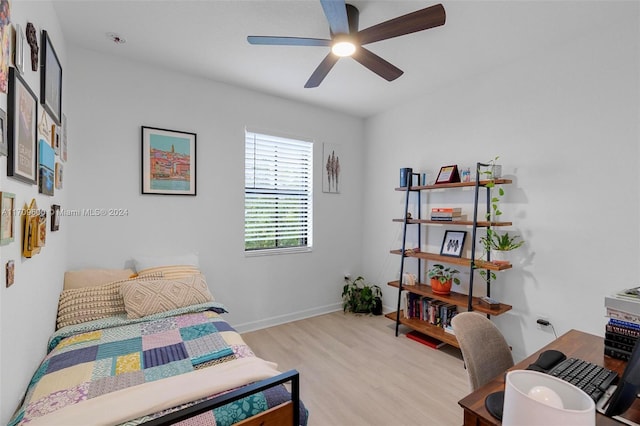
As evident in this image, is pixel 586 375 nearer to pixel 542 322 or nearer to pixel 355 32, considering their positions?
pixel 542 322

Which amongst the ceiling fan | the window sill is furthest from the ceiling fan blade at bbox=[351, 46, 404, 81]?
the window sill

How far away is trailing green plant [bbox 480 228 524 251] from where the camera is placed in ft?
8.52

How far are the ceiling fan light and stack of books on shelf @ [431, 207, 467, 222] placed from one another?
177cm

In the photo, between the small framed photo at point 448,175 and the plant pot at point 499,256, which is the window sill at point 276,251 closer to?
the small framed photo at point 448,175

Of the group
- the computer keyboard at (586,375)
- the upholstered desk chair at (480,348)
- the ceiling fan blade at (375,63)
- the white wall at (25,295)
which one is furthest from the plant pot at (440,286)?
the white wall at (25,295)

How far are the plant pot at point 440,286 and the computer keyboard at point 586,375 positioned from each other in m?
1.76

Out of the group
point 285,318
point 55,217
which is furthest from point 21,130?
point 285,318

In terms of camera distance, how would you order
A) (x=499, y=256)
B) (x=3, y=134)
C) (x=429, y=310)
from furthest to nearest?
(x=429, y=310)
(x=499, y=256)
(x=3, y=134)

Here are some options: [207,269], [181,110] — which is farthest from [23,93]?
[207,269]

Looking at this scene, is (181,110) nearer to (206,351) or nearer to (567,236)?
(206,351)

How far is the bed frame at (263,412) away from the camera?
Answer: 1054 mm

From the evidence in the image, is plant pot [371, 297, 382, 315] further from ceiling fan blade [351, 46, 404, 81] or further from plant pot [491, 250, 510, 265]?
ceiling fan blade [351, 46, 404, 81]

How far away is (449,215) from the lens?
2984 mm

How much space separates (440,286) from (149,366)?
2569mm
